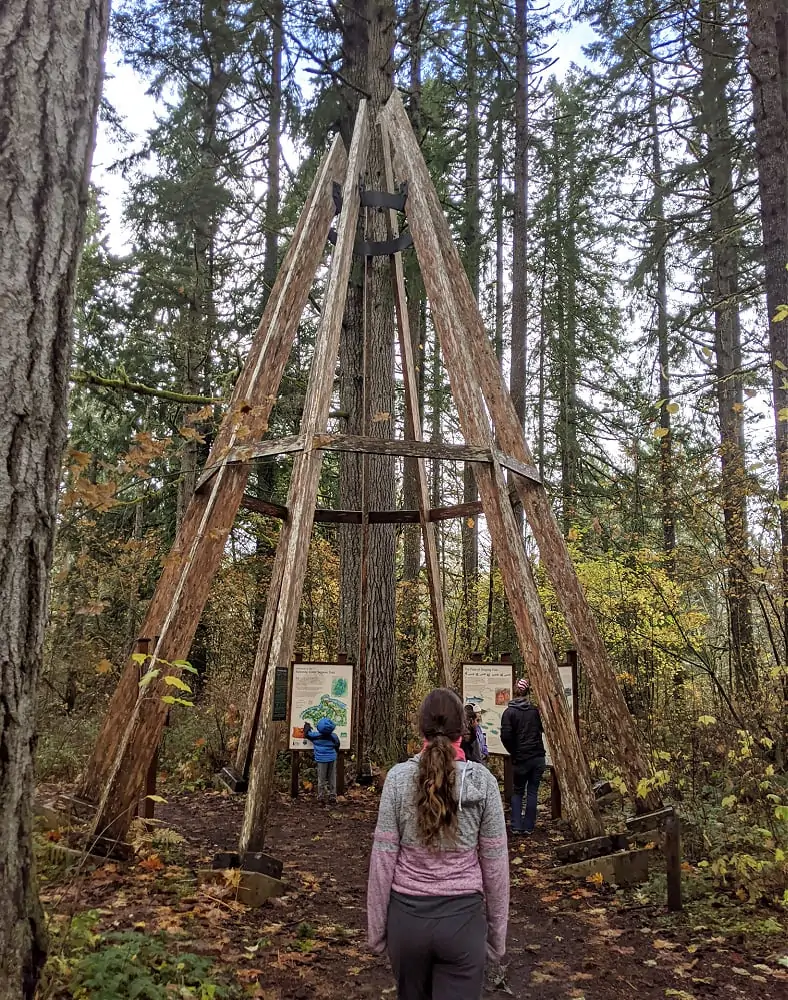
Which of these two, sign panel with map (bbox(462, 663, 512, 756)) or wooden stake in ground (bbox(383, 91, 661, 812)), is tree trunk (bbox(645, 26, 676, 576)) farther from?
sign panel with map (bbox(462, 663, 512, 756))

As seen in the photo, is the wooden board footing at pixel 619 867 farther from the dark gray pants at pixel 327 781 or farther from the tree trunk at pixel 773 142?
the tree trunk at pixel 773 142

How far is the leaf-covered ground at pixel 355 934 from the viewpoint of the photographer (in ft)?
14.0

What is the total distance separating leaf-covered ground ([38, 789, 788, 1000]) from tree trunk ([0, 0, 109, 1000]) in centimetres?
134

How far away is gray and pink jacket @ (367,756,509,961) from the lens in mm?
2850

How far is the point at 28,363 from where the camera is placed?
2.41m

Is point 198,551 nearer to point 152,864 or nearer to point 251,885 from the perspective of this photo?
point 152,864

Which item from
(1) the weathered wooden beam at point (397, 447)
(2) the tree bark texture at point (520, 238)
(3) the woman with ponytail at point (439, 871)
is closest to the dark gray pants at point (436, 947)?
(3) the woman with ponytail at point (439, 871)

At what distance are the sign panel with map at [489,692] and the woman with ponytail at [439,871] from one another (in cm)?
570

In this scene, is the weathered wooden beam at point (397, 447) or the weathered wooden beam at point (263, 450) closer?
the weathered wooden beam at point (263, 450)

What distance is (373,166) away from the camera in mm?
9664

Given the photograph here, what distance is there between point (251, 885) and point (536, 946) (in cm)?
195

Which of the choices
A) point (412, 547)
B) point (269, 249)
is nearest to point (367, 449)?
point (269, 249)

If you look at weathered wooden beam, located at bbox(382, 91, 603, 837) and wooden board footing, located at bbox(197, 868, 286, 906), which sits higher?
weathered wooden beam, located at bbox(382, 91, 603, 837)

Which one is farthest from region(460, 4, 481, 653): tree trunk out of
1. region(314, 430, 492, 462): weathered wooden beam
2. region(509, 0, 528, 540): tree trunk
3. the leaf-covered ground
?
the leaf-covered ground
